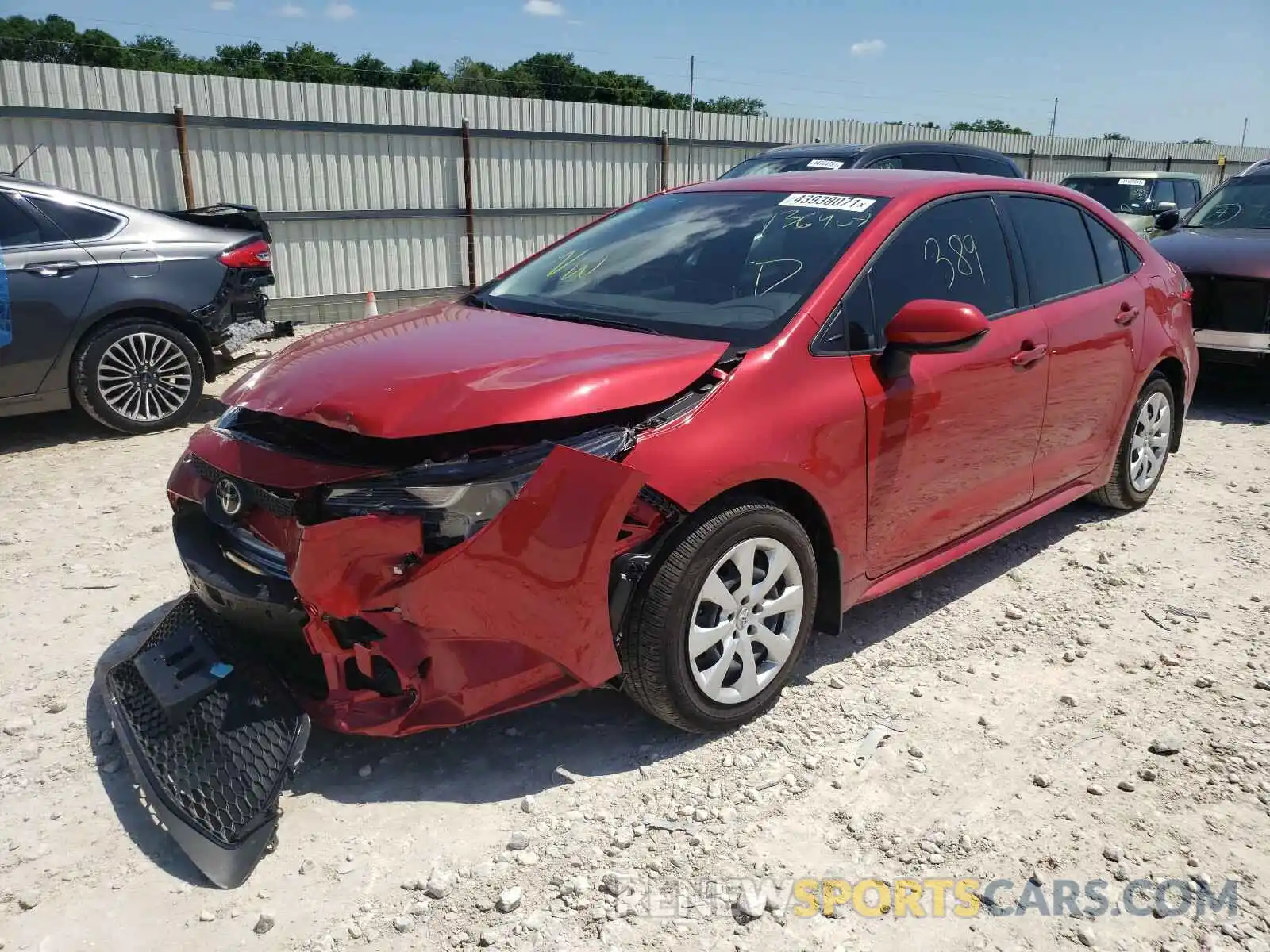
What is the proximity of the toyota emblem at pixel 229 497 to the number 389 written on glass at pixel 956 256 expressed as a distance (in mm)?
2471

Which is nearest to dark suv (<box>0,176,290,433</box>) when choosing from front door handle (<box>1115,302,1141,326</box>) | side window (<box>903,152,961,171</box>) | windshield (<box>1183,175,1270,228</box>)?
front door handle (<box>1115,302,1141,326</box>)

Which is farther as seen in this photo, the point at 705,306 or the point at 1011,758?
the point at 705,306

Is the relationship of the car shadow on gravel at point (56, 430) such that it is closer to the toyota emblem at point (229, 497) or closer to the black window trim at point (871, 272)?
the toyota emblem at point (229, 497)

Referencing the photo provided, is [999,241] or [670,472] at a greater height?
[999,241]

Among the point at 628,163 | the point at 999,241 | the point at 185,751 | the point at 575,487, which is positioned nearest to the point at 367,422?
the point at 575,487

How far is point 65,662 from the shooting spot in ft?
11.5

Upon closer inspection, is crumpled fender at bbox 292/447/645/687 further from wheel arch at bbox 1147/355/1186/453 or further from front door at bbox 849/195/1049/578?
wheel arch at bbox 1147/355/1186/453

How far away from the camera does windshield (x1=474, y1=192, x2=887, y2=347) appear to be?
127 inches

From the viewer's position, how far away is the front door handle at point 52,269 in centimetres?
588

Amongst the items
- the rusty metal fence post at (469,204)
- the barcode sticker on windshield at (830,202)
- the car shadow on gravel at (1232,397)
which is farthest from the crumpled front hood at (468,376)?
the rusty metal fence post at (469,204)

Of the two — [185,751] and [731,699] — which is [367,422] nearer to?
[185,751]

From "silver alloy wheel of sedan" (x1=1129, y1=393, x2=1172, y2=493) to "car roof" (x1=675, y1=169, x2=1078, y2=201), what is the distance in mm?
1458

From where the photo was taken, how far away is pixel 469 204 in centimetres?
1238

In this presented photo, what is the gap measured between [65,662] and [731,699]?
2427 mm
